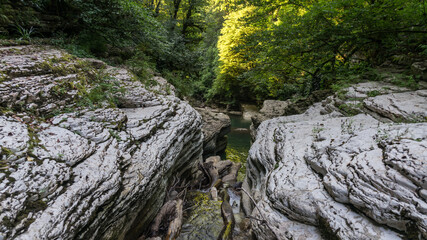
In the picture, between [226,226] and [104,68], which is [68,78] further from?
[226,226]

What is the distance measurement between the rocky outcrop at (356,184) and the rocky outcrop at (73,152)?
270 cm

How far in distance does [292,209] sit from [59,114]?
16.3 feet

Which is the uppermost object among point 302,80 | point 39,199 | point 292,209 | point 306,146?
point 302,80

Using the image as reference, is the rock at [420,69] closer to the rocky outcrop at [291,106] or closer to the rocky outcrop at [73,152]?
the rocky outcrop at [291,106]

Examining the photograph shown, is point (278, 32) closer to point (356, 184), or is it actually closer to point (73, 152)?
point (356, 184)

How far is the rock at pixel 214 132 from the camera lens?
11.0 m

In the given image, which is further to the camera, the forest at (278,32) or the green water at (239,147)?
the green water at (239,147)

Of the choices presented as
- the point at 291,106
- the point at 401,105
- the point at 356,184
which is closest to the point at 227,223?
the point at 356,184

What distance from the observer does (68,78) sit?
14.0 feet

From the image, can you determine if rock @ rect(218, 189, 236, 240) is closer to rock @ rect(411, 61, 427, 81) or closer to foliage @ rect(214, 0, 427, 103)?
foliage @ rect(214, 0, 427, 103)

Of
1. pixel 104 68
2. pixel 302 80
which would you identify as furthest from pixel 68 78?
pixel 302 80

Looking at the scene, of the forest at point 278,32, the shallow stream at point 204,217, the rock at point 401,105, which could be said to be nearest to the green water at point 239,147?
the shallow stream at point 204,217

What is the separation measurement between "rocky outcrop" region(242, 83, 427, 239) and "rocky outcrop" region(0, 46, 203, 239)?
2.70 metres

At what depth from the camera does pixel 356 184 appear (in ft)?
8.08
